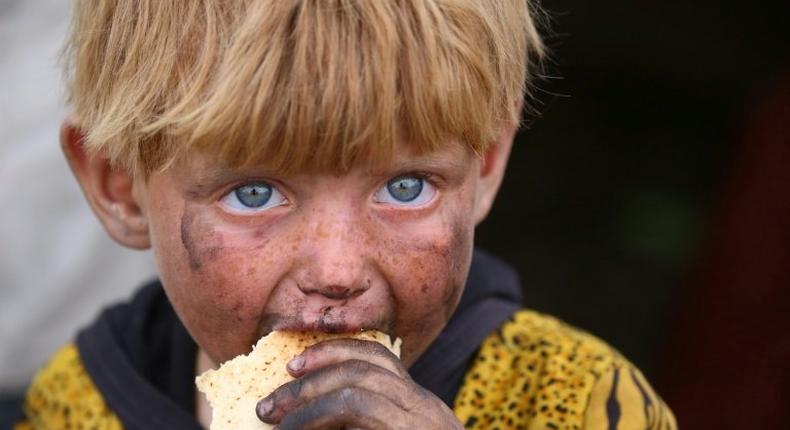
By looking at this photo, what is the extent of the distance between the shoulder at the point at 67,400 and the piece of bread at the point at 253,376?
49 cm

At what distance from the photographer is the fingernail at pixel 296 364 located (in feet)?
5.18

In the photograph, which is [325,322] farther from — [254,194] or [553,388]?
[553,388]

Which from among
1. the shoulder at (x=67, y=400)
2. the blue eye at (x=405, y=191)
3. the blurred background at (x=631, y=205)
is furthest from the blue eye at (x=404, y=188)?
the blurred background at (x=631, y=205)

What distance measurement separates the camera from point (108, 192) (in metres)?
1.91

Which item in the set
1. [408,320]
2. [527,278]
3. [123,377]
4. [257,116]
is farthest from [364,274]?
[527,278]

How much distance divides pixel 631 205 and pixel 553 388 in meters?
2.91

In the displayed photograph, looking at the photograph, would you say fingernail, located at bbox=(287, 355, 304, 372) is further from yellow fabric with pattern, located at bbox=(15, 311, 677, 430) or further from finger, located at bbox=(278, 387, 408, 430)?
yellow fabric with pattern, located at bbox=(15, 311, 677, 430)

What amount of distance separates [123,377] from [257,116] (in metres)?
0.79

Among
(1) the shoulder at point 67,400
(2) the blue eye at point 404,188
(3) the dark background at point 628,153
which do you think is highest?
(2) the blue eye at point 404,188

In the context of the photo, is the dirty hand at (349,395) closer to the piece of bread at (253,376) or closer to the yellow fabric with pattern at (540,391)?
the piece of bread at (253,376)

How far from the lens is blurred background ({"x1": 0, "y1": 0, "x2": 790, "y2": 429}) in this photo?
3.06m

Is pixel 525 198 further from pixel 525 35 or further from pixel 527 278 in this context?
pixel 525 35

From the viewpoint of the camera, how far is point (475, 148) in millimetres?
1680

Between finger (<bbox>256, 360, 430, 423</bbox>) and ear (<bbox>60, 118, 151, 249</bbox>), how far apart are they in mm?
433
